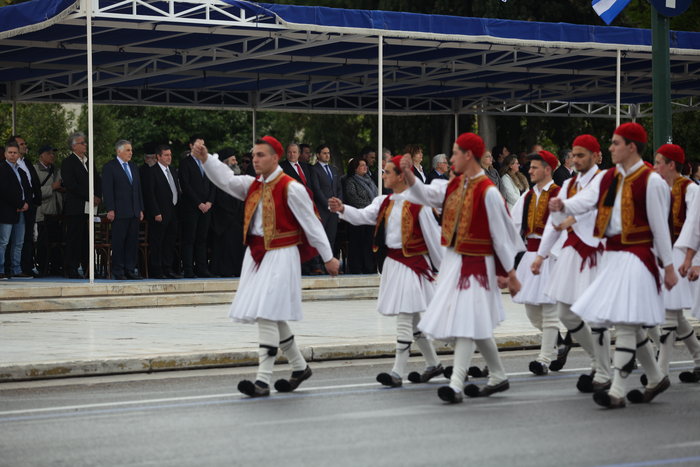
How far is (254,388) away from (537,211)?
360 cm

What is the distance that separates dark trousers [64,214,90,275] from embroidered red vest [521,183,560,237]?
923 cm

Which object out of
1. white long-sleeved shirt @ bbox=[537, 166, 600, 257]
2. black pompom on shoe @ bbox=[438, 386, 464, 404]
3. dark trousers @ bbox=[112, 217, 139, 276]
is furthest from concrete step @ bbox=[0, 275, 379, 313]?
black pompom on shoe @ bbox=[438, 386, 464, 404]

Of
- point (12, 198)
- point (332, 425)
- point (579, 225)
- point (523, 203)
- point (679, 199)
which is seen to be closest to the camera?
point (332, 425)

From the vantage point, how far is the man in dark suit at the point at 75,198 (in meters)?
20.1

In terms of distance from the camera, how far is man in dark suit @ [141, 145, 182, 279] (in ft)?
66.3

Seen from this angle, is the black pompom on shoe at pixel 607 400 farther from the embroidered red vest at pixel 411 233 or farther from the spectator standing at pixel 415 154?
the spectator standing at pixel 415 154

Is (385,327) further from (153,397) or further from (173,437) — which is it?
(173,437)

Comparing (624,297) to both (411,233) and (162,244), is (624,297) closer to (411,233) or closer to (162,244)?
(411,233)

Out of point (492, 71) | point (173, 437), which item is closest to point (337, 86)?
point (492, 71)

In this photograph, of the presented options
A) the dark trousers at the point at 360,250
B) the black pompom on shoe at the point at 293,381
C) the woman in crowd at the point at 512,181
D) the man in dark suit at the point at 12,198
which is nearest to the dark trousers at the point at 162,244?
the man in dark suit at the point at 12,198

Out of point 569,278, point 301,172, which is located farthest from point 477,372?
point 301,172

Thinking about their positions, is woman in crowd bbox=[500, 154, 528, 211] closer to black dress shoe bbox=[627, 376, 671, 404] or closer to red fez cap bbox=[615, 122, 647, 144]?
red fez cap bbox=[615, 122, 647, 144]

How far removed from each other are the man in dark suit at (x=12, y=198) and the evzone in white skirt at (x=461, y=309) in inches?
417

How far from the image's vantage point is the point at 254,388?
10867mm
